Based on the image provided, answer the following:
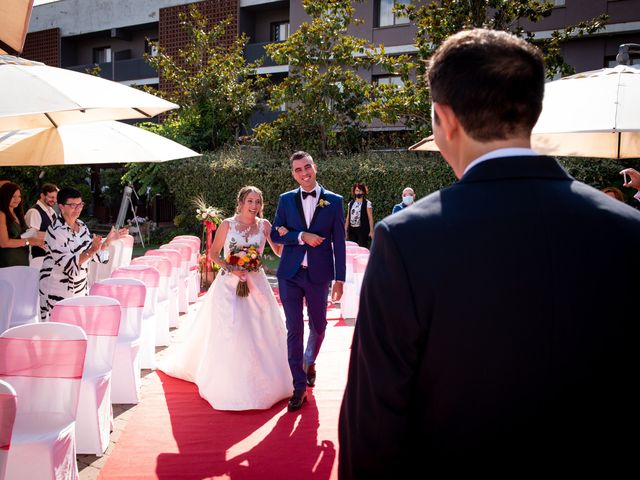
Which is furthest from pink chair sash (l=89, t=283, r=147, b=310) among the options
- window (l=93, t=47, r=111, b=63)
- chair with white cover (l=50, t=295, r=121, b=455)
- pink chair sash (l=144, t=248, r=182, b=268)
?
window (l=93, t=47, r=111, b=63)

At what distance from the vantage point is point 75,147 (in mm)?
6828

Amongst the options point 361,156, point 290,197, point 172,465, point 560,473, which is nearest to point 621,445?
point 560,473

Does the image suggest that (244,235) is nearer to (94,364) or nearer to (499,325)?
(94,364)

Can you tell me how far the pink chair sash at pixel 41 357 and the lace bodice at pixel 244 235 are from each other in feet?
7.67

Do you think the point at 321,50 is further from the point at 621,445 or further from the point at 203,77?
the point at 621,445

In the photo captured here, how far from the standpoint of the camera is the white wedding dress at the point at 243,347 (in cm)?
534

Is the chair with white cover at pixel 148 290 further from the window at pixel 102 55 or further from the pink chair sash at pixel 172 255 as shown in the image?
the window at pixel 102 55

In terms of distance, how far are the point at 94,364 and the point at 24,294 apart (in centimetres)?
193

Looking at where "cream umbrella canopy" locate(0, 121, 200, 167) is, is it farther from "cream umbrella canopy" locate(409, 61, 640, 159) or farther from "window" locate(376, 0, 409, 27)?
"window" locate(376, 0, 409, 27)

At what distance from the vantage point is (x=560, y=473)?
1330 mm

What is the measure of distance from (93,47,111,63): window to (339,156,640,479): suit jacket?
3575 cm

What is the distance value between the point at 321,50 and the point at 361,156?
3628 mm

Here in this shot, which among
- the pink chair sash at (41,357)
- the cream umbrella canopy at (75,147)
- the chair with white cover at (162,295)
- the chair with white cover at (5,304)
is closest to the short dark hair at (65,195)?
the cream umbrella canopy at (75,147)

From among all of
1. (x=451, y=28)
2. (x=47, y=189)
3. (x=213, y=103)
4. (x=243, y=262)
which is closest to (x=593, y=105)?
(x=243, y=262)
